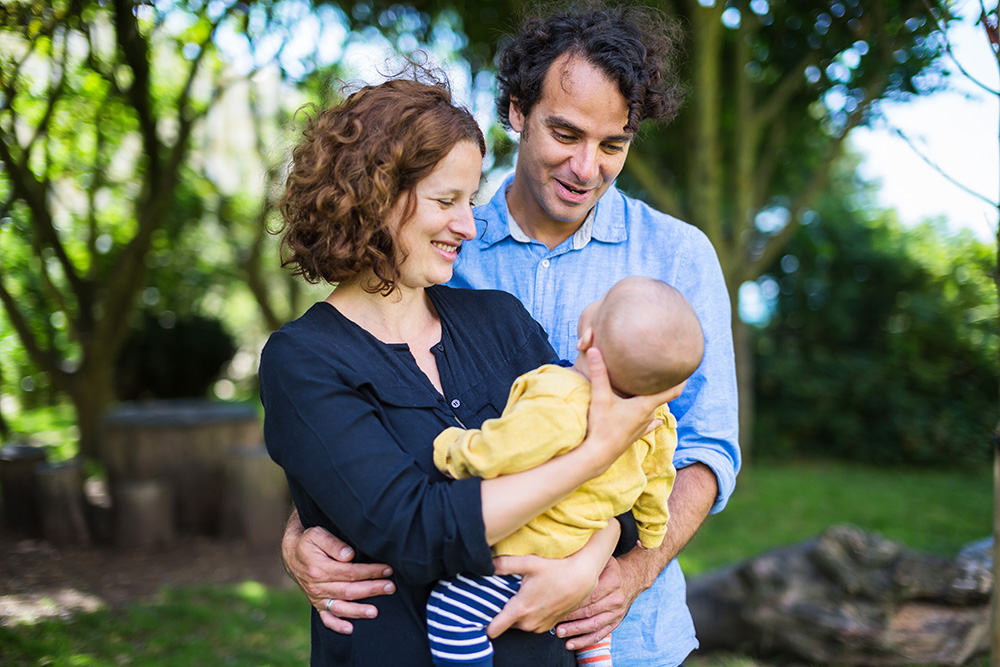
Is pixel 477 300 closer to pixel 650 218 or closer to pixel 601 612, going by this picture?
pixel 650 218

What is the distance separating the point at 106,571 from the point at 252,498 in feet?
3.65

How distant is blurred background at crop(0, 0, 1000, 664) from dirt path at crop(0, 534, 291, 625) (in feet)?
0.11

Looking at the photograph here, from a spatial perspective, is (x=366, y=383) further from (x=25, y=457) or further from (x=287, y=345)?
(x=25, y=457)

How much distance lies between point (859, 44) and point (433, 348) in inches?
242

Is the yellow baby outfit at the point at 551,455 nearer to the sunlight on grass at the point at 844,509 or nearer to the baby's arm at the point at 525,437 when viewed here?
the baby's arm at the point at 525,437

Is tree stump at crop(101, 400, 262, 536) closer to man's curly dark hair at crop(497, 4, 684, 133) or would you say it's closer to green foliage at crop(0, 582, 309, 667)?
green foliage at crop(0, 582, 309, 667)

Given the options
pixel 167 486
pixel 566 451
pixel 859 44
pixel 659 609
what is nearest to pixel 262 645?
pixel 167 486

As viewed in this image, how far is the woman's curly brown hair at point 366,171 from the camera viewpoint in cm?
175

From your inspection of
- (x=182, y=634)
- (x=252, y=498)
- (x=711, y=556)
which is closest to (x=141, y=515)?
(x=252, y=498)

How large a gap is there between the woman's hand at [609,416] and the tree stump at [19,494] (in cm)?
525

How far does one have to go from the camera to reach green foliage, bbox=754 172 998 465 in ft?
28.8

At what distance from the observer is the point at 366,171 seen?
174cm

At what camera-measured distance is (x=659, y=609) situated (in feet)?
6.68

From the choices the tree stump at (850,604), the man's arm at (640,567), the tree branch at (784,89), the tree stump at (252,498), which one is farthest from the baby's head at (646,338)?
the tree branch at (784,89)
